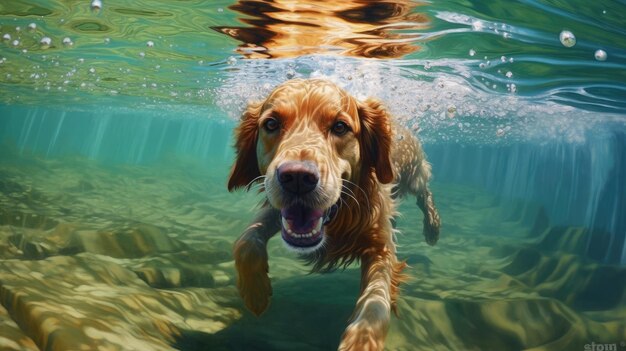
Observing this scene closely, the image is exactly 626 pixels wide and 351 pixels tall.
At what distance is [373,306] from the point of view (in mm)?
3727

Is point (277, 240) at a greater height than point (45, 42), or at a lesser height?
Answer: lesser

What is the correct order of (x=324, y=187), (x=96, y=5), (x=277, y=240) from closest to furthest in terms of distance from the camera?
(x=324, y=187)
(x=96, y=5)
(x=277, y=240)

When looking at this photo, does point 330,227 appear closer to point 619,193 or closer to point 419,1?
point 419,1

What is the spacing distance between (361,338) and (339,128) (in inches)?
74.5

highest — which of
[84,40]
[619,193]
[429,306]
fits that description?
[84,40]

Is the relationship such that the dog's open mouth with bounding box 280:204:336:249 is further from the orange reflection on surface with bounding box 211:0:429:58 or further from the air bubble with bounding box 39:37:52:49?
the air bubble with bounding box 39:37:52:49

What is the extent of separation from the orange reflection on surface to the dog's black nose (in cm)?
412

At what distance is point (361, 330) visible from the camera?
349 cm

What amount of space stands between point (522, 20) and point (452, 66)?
3.85m

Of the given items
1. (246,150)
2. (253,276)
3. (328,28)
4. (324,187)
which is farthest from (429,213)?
(324,187)

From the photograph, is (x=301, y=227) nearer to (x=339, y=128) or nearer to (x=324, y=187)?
(x=324, y=187)

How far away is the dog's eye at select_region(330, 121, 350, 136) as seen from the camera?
421cm

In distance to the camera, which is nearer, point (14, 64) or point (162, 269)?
point (162, 269)

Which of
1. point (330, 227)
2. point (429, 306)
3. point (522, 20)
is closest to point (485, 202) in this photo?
point (522, 20)
